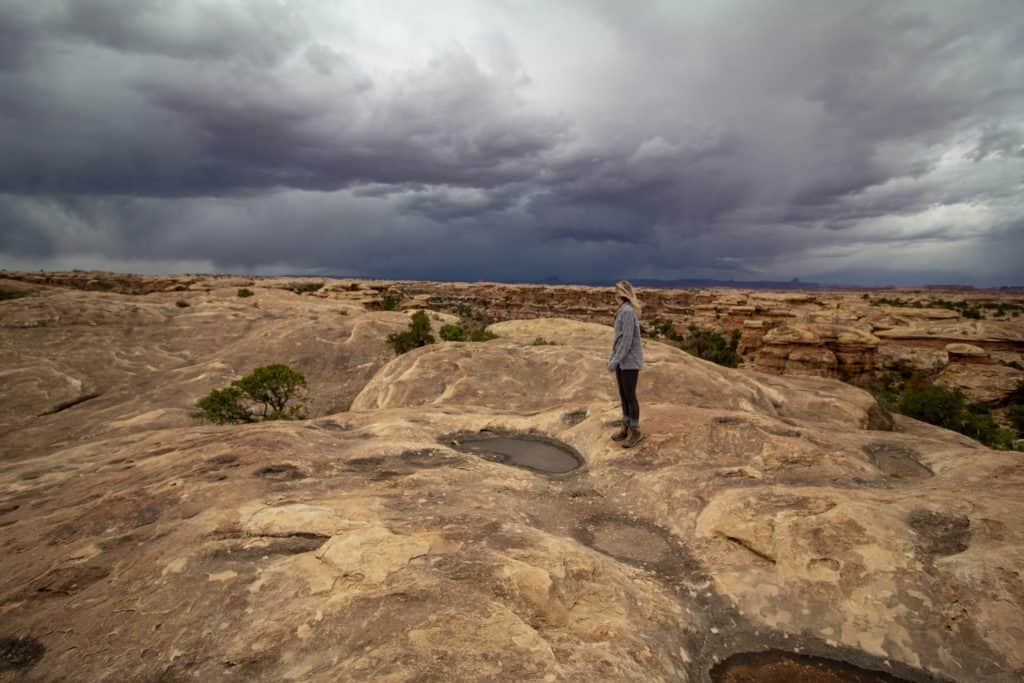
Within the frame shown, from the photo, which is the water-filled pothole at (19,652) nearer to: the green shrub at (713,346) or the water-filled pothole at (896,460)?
the water-filled pothole at (896,460)

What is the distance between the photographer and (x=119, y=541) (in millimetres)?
5320

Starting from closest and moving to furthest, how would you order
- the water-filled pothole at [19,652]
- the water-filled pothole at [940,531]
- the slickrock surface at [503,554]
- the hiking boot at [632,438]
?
1. the water-filled pothole at [19,652]
2. the slickrock surface at [503,554]
3. the water-filled pothole at [940,531]
4. the hiking boot at [632,438]

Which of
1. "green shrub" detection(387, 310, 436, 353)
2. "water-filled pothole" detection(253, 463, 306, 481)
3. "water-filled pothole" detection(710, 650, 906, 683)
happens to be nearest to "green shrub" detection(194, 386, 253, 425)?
"water-filled pothole" detection(253, 463, 306, 481)

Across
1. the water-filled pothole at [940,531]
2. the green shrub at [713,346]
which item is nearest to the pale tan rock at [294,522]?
the water-filled pothole at [940,531]

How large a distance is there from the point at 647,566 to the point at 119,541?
244 inches

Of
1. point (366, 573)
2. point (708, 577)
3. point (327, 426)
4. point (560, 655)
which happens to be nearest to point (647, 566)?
point (708, 577)

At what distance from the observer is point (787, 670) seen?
4.38 meters

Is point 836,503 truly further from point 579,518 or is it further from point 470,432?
point 470,432

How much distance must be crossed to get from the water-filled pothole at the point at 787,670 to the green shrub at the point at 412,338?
23.6 metres

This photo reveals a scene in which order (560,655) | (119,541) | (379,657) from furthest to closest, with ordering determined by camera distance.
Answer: (119,541), (560,655), (379,657)

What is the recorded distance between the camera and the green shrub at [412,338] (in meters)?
26.8

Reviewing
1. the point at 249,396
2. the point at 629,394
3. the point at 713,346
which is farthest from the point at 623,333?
the point at 713,346

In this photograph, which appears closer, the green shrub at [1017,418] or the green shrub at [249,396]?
the green shrub at [249,396]

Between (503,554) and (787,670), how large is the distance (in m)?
2.86
